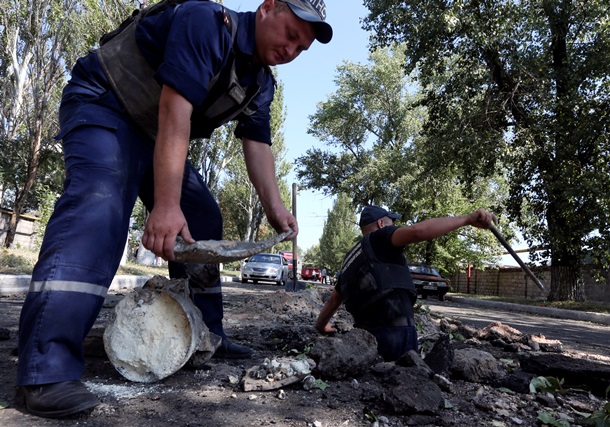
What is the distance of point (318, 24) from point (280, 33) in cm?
18

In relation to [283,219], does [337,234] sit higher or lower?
higher

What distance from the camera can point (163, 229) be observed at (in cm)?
191

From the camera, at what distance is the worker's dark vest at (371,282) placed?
3158 mm

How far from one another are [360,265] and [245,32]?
5.58 ft

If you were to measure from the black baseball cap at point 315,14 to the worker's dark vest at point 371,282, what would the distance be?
145 cm

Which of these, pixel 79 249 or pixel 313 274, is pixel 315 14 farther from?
pixel 313 274

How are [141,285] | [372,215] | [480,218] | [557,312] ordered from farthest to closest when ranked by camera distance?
[557,312] < [141,285] < [372,215] < [480,218]

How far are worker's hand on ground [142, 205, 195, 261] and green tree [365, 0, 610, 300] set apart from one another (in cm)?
1201

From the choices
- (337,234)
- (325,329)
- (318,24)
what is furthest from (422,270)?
(337,234)

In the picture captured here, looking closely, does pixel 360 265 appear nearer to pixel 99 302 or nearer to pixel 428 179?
pixel 99 302

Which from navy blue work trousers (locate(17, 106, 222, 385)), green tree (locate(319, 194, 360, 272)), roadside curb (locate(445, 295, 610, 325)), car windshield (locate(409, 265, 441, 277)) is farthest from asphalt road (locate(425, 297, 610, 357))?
green tree (locate(319, 194, 360, 272))

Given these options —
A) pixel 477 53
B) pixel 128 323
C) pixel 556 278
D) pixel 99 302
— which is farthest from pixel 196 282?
pixel 556 278

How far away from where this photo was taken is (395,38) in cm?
1524

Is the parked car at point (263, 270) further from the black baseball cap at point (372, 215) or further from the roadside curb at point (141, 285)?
the black baseball cap at point (372, 215)
